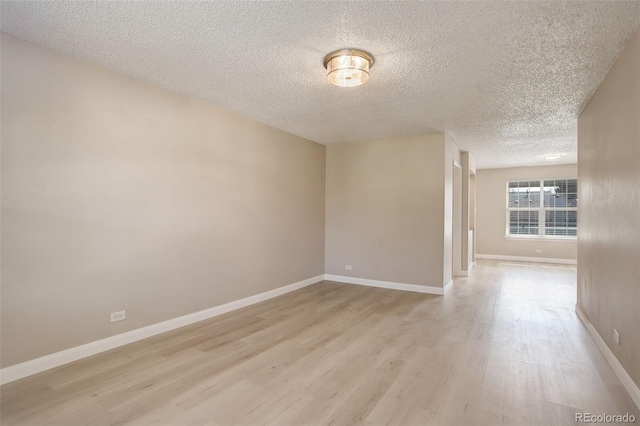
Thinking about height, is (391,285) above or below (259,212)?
below

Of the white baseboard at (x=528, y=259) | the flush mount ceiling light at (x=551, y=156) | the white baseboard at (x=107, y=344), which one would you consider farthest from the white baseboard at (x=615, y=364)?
the white baseboard at (x=528, y=259)

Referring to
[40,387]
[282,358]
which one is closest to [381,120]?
[282,358]

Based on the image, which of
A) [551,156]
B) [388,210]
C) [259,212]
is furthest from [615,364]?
[551,156]

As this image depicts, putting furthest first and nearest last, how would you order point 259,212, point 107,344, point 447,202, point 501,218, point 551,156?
point 501,218
point 551,156
point 447,202
point 259,212
point 107,344

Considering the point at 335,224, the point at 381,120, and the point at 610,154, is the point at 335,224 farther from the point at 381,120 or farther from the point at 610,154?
the point at 610,154

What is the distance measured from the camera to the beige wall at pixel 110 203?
7.94 ft

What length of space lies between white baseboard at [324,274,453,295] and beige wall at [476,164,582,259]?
425 cm

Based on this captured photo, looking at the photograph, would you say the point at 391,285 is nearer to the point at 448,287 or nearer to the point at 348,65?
the point at 448,287

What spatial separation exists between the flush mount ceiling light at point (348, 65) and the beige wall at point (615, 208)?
1859 mm

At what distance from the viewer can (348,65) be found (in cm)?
258

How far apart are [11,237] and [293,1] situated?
8.58 ft

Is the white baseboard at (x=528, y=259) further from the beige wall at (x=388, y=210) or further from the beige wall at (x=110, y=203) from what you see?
the beige wall at (x=110, y=203)

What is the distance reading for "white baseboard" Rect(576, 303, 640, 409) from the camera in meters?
2.17

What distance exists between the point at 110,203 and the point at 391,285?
423 centimetres
